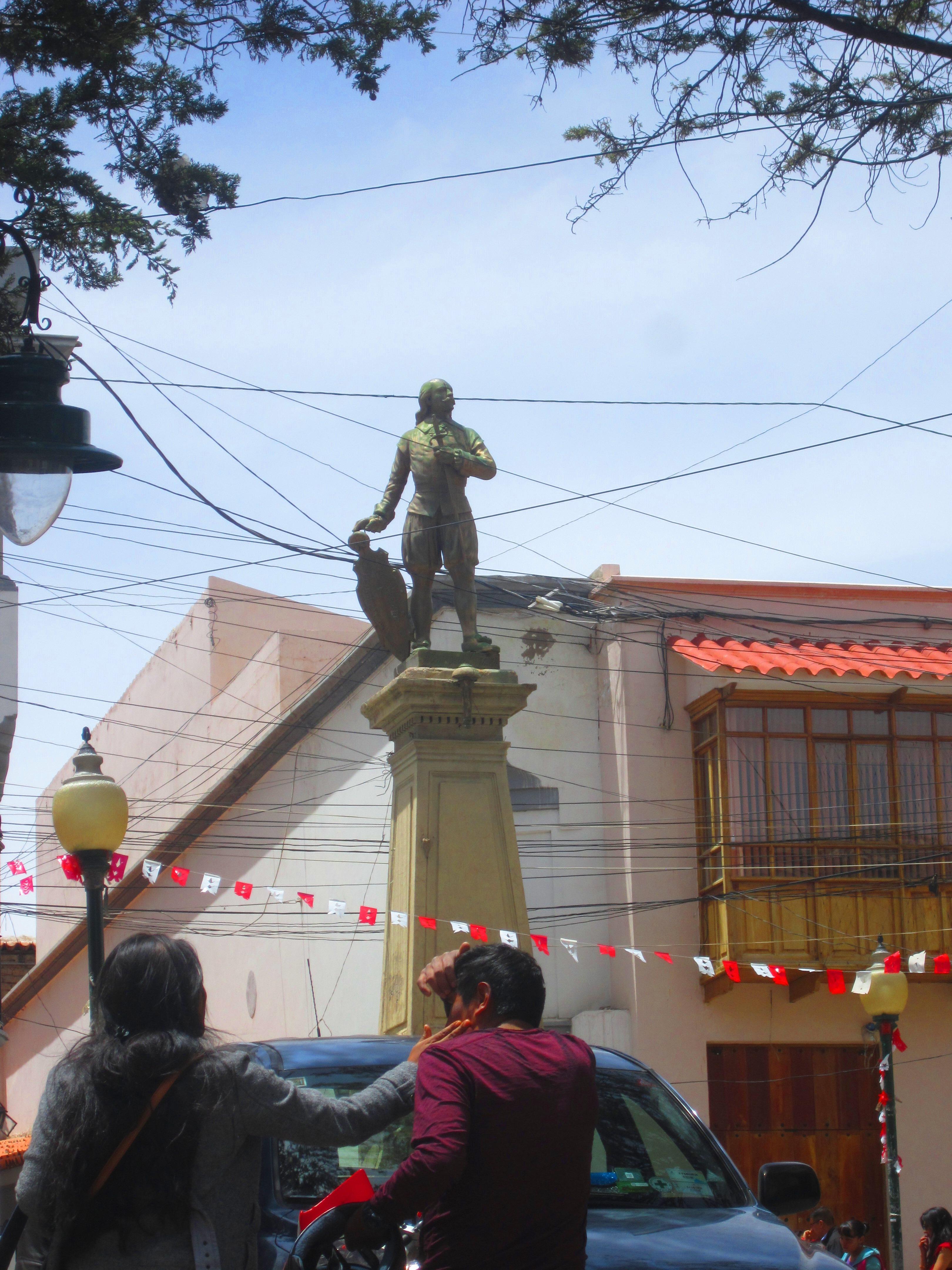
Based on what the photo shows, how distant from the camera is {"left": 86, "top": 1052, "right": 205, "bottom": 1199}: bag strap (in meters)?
2.90

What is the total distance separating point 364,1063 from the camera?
4.64 metres

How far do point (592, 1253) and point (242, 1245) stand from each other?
1.10 m

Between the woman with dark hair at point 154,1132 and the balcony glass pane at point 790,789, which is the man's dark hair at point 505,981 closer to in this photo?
the woman with dark hair at point 154,1132

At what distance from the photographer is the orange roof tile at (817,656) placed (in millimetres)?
19953

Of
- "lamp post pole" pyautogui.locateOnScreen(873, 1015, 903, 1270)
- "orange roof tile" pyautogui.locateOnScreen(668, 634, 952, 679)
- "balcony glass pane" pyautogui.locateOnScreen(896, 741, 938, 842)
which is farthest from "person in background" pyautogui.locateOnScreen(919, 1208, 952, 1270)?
"balcony glass pane" pyautogui.locateOnScreen(896, 741, 938, 842)

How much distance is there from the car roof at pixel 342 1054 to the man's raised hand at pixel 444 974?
38.7 inches

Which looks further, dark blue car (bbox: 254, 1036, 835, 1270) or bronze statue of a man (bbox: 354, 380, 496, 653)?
bronze statue of a man (bbox: 354, 380, 496, 653)

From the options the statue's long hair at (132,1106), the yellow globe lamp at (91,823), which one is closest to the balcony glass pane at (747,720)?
the yellow globe lamp at (91,823)

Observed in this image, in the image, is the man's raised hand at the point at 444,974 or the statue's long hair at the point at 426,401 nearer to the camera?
the man's raised hand at the point at 444,974

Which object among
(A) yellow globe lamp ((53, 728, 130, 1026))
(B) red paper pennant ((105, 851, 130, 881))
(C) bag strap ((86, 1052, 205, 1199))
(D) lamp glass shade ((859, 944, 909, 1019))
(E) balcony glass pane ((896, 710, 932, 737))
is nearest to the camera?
(C) bag strap ((86, 1052, 205, 1199))

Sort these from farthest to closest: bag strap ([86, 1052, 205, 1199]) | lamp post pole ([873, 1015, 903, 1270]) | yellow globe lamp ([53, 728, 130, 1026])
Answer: lamp post pole ([873, 1015, 903, 1270]) < yellow globe lamp ([53, 728, 130, 1026]) < bag strap ([86, 1052, 205, 1199])

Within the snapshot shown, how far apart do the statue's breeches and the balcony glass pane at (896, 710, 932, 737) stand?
35.6 feet

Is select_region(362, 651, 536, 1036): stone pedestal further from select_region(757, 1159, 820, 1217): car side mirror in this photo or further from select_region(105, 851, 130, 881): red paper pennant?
select_region(757, 1159, 820, 1217): car side mirror

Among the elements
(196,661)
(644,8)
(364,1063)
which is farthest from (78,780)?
(196,661)
